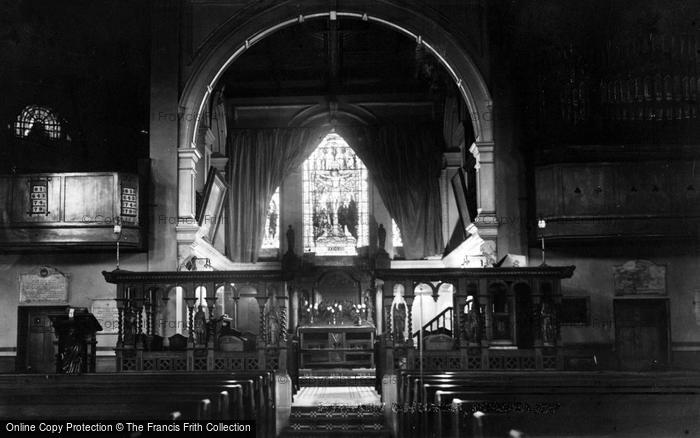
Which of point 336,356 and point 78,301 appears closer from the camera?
point 78,301

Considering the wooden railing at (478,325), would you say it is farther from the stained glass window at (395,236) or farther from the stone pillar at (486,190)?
the stained glass window at (395,236)

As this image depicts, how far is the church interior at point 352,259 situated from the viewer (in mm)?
14453

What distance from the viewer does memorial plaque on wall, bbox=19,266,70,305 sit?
57.6ft

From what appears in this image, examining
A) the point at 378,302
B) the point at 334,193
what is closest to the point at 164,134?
the point at 378,302

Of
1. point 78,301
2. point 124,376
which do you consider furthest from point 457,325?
point 78,301

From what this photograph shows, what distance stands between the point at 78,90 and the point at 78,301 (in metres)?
5.56

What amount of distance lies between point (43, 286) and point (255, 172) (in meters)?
8.38

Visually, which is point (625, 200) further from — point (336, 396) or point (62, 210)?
point (62, 210)

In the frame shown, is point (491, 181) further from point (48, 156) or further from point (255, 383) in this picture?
point (48, 156)

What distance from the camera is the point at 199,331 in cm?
1468

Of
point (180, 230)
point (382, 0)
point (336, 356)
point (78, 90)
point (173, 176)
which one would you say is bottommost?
point (336, 356)

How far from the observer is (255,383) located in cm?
978

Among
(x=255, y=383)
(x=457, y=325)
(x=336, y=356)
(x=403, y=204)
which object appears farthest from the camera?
(x=403, y=204)

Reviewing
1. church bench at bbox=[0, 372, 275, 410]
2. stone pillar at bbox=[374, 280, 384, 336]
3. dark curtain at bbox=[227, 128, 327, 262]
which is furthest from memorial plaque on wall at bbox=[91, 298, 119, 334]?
stone pillar at bbox=[374, 280, 384, 336]
